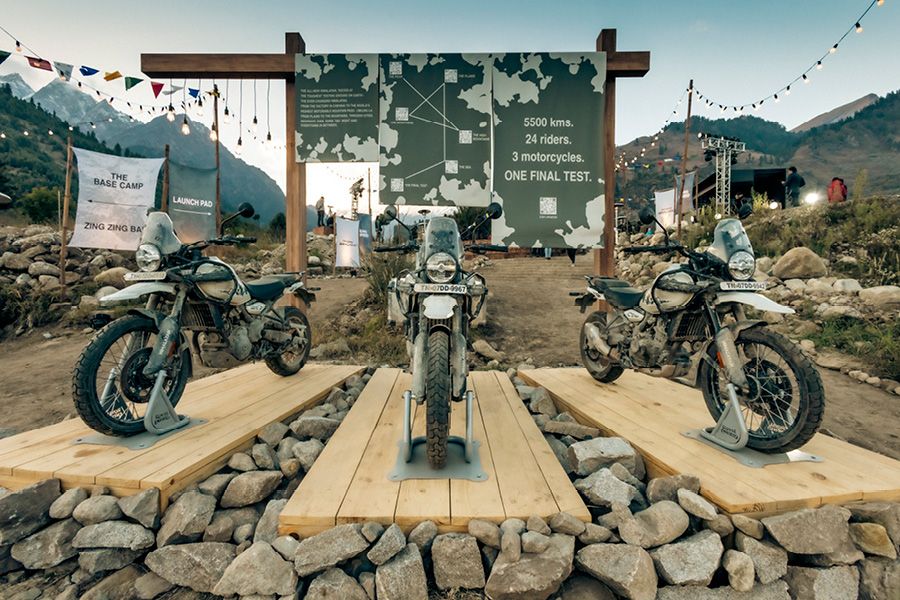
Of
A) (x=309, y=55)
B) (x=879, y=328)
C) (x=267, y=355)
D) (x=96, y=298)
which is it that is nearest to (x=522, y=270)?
(x=879, y=328)

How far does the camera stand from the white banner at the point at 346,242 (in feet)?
44.5

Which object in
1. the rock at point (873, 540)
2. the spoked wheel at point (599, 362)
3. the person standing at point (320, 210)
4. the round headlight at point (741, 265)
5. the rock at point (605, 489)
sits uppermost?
the person standing at point (320, 210)

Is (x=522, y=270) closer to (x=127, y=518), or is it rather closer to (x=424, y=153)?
(x=424, y=153)

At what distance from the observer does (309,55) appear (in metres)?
4.70

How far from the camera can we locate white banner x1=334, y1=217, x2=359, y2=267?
1355cm

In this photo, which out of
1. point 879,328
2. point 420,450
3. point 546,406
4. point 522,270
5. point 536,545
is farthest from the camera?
point 522,270

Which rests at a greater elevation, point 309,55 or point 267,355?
point 309,55

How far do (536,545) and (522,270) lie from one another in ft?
37.3

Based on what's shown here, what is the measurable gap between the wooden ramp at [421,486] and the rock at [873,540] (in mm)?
1170

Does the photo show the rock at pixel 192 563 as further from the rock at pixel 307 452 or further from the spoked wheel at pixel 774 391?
the spoked wheel at pixel 774 391

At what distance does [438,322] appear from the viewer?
2402 millimetres

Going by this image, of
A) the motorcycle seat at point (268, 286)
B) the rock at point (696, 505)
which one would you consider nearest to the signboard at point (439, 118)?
the motorcycle seat at point (268, 286)

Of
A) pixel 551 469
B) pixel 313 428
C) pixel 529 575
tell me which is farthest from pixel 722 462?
pixel 313 428

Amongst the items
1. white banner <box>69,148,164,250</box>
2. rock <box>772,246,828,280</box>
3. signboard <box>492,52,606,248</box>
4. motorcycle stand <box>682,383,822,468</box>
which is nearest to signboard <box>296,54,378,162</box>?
signboard <box>492,52,606,248</box>
